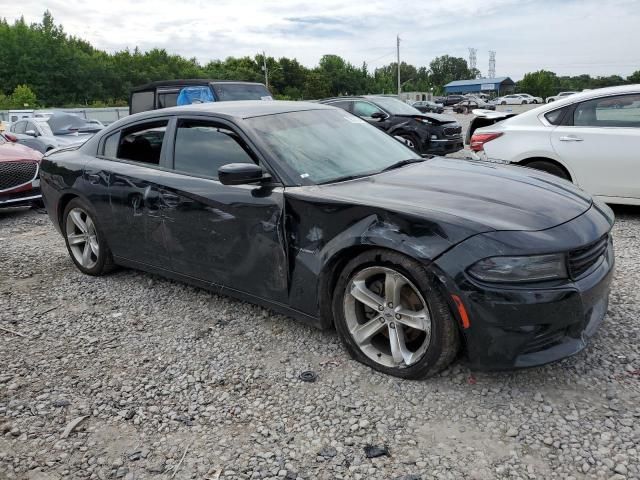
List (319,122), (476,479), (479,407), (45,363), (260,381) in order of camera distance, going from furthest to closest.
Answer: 1. (319,122)
2. (45,363)
3. (260,381)
4. (479,407)
5. (476,479)

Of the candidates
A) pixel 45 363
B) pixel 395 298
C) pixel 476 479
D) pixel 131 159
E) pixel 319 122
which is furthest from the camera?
pixel 131 159

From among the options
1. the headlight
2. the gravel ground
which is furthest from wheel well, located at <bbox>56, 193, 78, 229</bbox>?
the headlight

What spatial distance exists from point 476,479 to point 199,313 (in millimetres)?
2385

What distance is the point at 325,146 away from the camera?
3.59 meters

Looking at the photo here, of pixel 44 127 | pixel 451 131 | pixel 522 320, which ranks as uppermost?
pixel 44 127

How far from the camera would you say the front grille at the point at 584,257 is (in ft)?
8.41

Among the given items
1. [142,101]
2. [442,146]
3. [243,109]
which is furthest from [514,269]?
[142,101]

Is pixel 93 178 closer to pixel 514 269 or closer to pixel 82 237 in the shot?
pixel 82 237

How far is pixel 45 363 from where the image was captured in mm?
3334

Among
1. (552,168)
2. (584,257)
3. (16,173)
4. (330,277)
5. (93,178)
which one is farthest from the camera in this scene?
(16,173)

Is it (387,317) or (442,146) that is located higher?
(442,146)

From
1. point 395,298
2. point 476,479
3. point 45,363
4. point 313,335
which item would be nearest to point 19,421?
point 45,363

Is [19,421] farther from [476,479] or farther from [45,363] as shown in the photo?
[476,479]

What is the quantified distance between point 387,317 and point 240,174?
119cm
